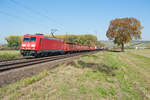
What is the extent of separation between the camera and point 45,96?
15.3ft

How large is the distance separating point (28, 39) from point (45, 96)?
1762cm

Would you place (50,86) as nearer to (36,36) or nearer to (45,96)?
(45,96)

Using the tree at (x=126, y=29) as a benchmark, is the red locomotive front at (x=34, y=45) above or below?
below

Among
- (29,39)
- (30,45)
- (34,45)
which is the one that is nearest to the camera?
(34,45)

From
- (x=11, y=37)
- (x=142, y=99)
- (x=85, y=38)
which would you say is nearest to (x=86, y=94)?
(x=142, y=99)

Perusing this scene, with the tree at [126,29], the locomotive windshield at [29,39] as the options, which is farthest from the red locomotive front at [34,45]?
the tree at [126,29]

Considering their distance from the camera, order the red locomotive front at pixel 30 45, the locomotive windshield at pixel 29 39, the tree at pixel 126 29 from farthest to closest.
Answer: the tree at pixel 126 29, the locomotive windshield at pixel 29 39, the red locomotive front at pixel 30 45

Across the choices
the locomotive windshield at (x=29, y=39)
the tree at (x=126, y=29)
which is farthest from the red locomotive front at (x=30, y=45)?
the tree at (x=126, y=29)

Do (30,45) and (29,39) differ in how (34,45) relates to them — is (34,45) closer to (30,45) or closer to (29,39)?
(30,45)

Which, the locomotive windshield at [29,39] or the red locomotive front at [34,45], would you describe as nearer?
the red locomotive front at [34,45]

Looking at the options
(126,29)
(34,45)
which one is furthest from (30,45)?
(126,29)

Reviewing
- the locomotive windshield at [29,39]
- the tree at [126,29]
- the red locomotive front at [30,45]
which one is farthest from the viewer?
the tree at [126,29]

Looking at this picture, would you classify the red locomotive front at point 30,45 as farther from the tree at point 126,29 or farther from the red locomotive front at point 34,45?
the tree at point 126,29

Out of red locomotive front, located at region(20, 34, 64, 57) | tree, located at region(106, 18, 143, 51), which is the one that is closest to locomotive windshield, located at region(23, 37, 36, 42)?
red locomotive front, located at region(20, 34, 64, 57)
